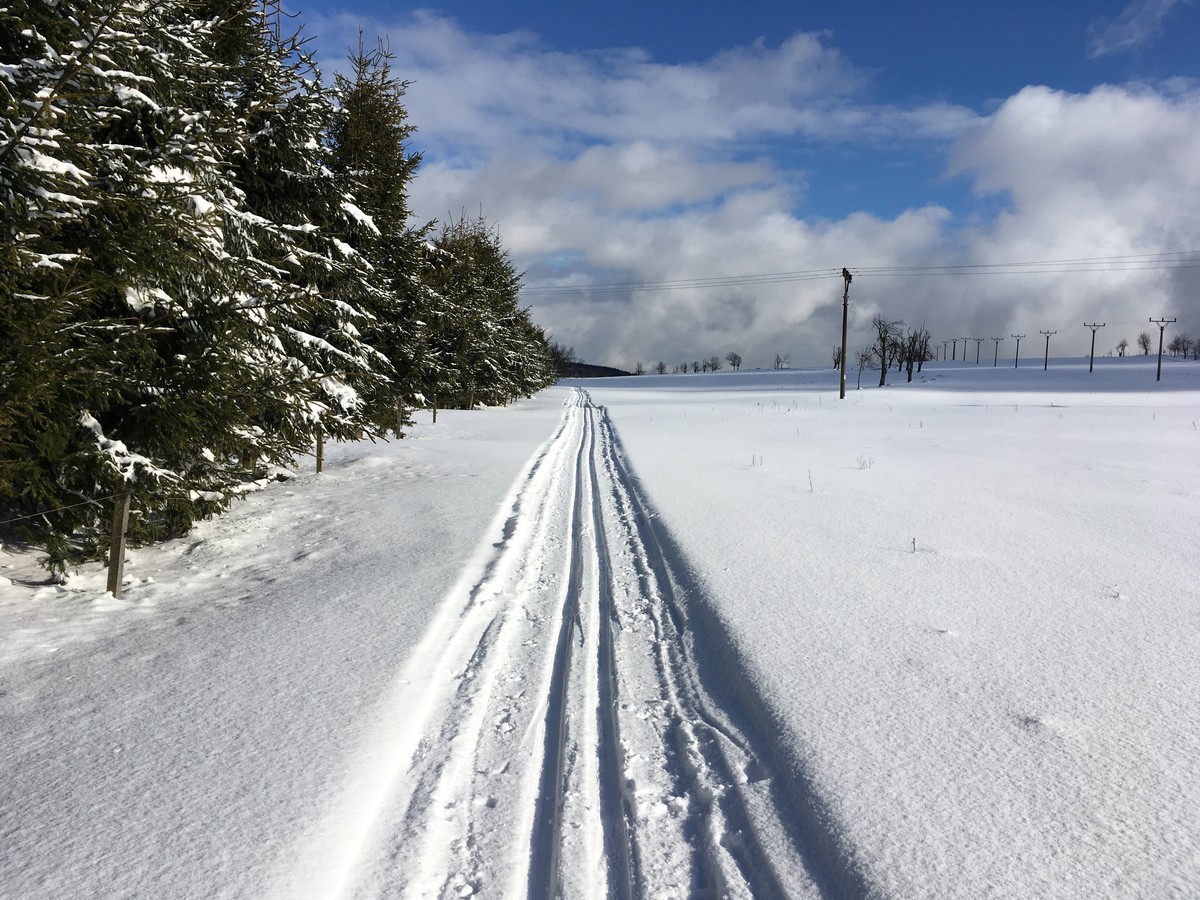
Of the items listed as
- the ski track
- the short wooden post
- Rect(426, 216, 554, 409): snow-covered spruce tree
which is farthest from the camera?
Rect(426, 216, 554, 409): snow-covered spruce tree

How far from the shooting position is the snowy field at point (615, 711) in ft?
8.47

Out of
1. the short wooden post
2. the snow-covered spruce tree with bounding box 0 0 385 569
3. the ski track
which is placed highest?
the snow-covered spruce tree with bounding box 0 0 385 569

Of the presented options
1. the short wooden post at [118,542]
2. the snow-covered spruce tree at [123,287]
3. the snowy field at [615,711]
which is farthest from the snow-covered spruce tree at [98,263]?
the snowy field at [615,711]

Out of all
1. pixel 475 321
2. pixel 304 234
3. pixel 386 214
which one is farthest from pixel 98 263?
pixel 475 321

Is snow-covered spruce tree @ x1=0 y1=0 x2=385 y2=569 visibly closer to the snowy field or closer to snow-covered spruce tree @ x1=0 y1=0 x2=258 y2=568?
snow-covered spruce tree @ x1=0 y1=0 x2=258 y2=568

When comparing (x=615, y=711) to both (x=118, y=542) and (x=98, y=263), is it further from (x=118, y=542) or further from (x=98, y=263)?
(x=98, y=263)

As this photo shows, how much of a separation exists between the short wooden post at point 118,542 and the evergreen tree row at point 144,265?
147mm

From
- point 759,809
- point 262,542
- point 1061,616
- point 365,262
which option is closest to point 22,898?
point 759,809

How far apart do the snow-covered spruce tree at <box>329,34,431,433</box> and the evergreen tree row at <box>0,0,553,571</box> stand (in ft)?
Answer: 8.54

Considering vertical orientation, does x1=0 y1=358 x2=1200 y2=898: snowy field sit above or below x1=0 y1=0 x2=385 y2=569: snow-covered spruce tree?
below

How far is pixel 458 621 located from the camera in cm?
506

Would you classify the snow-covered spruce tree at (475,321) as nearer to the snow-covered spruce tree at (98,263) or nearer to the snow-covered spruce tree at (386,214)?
the snow-covered spruce tree at (386,214)

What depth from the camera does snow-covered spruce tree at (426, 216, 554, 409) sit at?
16766 millimetres

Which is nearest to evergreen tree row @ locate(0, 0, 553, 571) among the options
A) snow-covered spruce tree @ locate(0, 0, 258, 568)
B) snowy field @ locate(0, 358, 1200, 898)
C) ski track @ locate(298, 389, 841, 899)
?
snow-covered spruce tree @ locate(0, 0, 258, 568)
